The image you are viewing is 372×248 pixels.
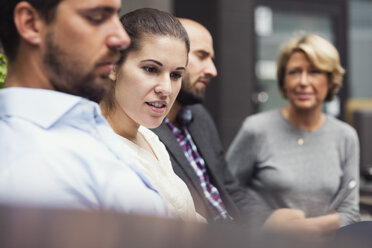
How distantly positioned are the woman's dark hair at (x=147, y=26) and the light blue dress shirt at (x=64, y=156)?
0.16m

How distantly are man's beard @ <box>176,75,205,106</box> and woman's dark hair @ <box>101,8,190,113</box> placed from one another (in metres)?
0.30

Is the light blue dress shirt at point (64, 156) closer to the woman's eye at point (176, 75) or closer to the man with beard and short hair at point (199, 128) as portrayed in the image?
the woman's eye at point (176, 75)

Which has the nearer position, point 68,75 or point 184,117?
point 68,75

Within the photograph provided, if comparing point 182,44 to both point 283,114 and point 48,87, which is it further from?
point 283,114

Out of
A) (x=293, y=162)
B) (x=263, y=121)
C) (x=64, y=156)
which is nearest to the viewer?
(x=64, y=156)

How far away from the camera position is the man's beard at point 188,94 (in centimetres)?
95

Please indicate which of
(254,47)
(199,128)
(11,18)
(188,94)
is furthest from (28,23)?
(254,47)

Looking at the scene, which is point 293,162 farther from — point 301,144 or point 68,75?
point 68,75

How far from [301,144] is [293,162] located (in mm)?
75

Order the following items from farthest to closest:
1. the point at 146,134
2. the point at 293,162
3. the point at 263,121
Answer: the point at 263,121 → the point at 293,162 → the point at 146,134

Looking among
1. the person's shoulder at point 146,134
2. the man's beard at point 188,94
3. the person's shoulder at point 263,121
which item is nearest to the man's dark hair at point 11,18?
the person's shoulder at point 146,134

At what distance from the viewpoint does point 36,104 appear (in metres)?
0.45

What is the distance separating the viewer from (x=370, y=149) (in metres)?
2.21

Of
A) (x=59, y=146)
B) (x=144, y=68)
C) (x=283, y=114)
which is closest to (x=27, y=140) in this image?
(x=59, y=146)
